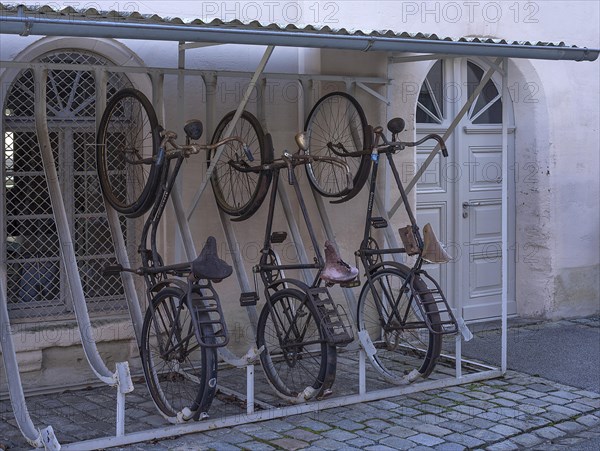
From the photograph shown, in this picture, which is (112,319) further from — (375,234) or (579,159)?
(579,159)

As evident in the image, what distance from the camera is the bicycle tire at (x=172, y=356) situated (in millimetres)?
5461

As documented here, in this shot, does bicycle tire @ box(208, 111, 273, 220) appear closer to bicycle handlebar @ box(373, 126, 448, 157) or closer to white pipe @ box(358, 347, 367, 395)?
bicycle handlebar @ box(373, 126, 448, 157)

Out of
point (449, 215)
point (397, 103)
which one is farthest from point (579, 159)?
point (397, 103)

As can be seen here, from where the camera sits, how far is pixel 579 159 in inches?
370

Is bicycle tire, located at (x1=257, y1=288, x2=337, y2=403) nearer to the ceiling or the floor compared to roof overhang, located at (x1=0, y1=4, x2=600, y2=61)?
nearer to the floor

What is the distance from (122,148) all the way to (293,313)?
1.87m

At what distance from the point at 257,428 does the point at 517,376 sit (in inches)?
93.1

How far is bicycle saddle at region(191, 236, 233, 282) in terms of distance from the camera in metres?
5.54

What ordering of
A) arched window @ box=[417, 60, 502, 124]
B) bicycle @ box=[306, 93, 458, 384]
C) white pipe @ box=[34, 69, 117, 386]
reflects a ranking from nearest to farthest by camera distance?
white pipe @ box=[34, 69, 117, 386], bicycle @ box=[306, 93, 458, 384], arched window @ box=[417, 60, 502, 124]

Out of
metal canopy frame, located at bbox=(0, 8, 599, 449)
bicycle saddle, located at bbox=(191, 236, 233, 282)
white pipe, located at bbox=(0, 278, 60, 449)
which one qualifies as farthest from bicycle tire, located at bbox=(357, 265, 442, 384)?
white pipe, located at bbox=(0, 278, 60, 449)

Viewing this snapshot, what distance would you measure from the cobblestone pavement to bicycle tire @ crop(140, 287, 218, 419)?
0.18 m

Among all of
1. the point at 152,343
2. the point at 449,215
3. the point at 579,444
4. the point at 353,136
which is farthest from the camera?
the point at 449,215

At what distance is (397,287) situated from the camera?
22.9 ft

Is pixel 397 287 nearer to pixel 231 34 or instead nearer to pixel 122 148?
pixel 122 148
